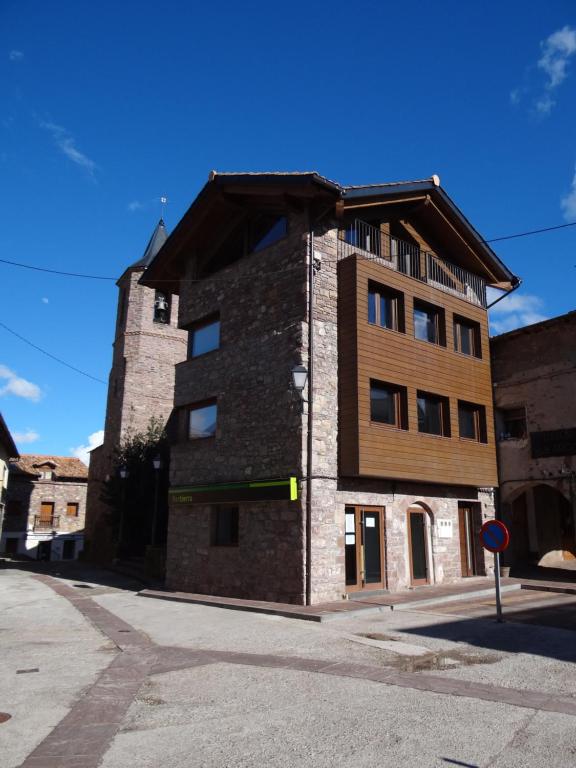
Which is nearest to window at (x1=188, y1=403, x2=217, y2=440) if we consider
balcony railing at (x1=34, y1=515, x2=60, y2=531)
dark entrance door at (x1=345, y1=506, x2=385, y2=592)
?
dark entrance door at (x1=345, y1=506, x2=385, y2=592)

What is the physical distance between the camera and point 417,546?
15719mm

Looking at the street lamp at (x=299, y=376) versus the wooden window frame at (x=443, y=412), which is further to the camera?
the wooden window frame at (x=443, y=412)

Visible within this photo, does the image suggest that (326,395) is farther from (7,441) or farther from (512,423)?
(7,441)

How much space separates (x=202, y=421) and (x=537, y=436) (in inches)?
405

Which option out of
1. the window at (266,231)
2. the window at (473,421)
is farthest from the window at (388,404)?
the window at (266,231)

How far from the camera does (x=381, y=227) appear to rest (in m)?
16.7

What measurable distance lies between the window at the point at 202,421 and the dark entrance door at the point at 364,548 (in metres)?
4.73

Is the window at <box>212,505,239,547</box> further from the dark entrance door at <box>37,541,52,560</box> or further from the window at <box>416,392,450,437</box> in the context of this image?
the dark entrance door at <box>37,541,52,560</box>

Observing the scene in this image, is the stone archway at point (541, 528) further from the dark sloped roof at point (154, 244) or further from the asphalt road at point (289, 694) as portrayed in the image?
the dark sloped roof at point (154, 244)

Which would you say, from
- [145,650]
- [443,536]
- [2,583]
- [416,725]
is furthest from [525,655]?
[2,583]

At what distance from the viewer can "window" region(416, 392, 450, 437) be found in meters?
15.9

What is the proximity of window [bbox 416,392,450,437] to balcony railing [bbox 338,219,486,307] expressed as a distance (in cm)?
338

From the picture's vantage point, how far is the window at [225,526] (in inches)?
597

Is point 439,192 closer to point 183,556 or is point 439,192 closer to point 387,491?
point 387,491
